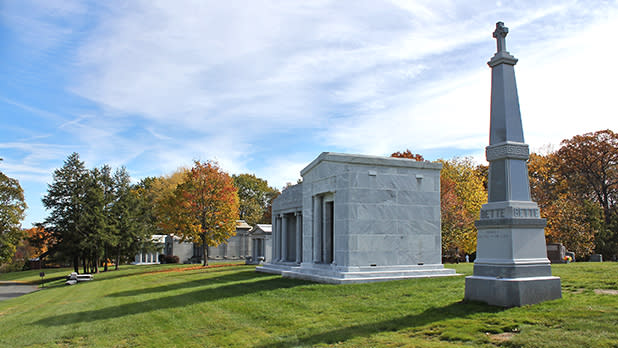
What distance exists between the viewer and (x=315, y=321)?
12055 millimetres

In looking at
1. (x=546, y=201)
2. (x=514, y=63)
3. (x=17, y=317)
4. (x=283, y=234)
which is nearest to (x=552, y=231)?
(x=546, y=201)

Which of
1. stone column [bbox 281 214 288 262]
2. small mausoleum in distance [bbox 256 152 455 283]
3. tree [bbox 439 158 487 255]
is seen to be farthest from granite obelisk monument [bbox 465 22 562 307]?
tree [bbox 439 158 487 255]

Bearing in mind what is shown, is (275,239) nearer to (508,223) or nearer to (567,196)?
(508,223)

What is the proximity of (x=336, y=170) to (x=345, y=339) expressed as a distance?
11629 mm

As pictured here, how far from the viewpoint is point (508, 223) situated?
1084 centimetres

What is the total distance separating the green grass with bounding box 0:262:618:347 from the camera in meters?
8.73

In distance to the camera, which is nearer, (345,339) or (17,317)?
(345,339)

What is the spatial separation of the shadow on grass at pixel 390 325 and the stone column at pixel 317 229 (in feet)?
39.1

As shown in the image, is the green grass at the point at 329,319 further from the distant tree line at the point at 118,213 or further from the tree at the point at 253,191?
the tree at the point at 253,191

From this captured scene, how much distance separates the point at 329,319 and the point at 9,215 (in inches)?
1701

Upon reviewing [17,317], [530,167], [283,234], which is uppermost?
[530,167]

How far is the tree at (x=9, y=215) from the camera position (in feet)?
→ 143

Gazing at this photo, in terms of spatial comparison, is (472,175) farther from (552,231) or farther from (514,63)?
(514,63)

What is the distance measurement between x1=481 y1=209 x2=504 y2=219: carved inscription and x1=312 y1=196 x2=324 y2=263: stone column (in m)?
12.2
